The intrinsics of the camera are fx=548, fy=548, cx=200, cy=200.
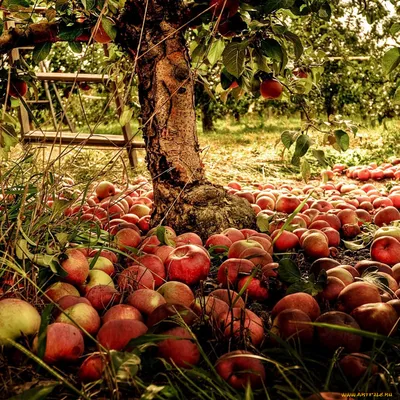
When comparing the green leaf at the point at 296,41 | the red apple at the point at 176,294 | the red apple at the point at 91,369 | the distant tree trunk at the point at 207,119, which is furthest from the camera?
the distant tree trunk at the point at 207,119

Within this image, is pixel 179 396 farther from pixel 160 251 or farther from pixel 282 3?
pixel 282 3

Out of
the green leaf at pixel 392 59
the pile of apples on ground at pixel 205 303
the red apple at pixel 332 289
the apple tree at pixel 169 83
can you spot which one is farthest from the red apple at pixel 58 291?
the green leaf at pixel 392 59

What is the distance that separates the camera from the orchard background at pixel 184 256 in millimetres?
1200

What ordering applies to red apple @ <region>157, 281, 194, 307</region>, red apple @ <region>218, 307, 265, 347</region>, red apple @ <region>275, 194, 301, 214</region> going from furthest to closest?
red apple @ <region>275, 194, 301, 214</region> → red apple @ <region>157, 281, 194, 307</region> → red apple @ <region>218, 307, 265, 347</region>

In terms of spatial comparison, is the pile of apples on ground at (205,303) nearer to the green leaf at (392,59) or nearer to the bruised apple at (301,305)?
the bruised apple at (301,305)

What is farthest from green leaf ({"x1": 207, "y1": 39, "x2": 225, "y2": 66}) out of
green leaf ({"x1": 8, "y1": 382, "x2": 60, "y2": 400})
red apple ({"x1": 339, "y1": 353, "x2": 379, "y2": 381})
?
green leaf ({"x1": 8, "y1": 382, "x2": 60, "y2": 400})

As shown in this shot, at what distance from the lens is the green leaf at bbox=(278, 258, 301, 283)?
170cm

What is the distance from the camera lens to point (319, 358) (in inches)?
54.0

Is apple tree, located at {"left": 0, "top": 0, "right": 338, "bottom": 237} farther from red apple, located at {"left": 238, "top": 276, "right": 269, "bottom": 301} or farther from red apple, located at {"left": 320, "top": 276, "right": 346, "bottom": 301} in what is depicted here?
red apple, located at {"left": 320, "top": 276, "right": 346, "bottom": 301}

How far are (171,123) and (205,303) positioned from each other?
1261 mm

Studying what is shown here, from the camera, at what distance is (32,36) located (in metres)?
2.49

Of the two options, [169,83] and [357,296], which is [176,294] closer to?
[357,296]

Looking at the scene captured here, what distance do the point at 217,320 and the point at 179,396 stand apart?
0.26 m

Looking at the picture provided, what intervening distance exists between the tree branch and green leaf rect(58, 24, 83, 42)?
0.11 meters
